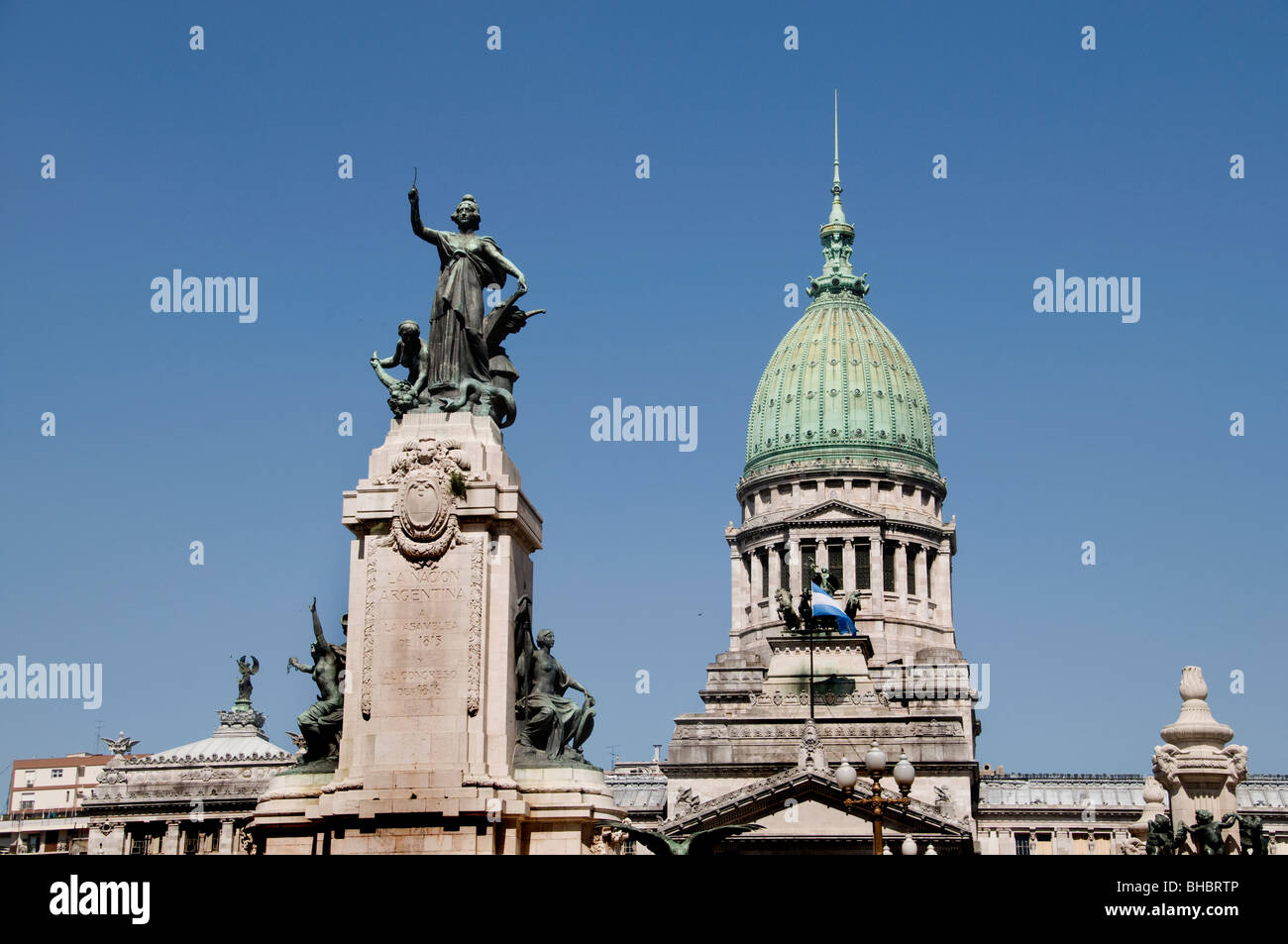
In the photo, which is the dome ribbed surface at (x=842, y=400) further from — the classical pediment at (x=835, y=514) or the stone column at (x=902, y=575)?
the stone column at (x=902, y=575)

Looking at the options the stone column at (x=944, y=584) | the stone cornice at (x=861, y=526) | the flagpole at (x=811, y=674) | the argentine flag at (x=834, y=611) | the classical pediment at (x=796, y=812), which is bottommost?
the classical pediment at (x=796, y=812)

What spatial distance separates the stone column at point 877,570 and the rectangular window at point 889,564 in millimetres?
403

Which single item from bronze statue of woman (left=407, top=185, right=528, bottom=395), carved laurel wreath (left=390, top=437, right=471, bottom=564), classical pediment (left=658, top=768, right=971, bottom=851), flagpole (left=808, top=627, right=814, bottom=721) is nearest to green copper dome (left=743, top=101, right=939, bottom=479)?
flagpole (left=808, top=627, right=814, bottom=721)

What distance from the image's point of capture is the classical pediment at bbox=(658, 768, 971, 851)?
86.9 metres

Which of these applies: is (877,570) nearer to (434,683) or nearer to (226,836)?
(226,836)

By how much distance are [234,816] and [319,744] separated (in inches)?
2928

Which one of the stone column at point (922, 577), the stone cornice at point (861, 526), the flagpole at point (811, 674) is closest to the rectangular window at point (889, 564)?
the stone cornice at point (861, 526)

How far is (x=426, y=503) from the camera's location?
1121 inches

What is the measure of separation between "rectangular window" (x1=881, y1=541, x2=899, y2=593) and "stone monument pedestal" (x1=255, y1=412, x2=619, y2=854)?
98288mm

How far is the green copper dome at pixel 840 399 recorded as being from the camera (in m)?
130

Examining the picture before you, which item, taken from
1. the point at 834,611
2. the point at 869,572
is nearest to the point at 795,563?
the point at 869,572
